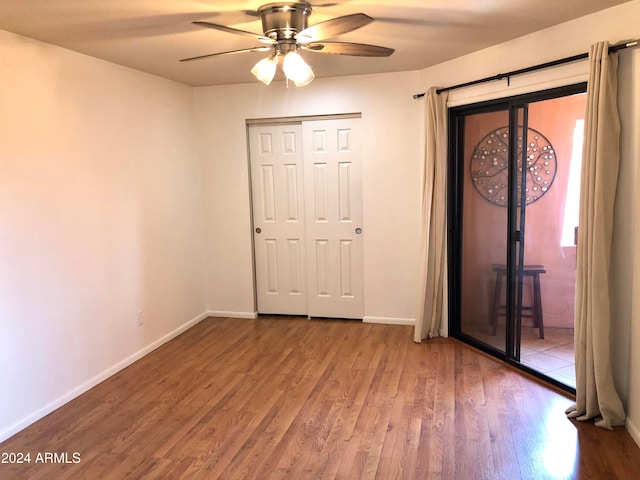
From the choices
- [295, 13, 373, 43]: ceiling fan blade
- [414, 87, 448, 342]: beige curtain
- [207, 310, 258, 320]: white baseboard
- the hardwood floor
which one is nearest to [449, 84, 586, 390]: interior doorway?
[414, 87, 448, 342]: beige curtain

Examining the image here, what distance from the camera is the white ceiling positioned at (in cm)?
253

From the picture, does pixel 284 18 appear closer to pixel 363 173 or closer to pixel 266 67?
pixel 266 67

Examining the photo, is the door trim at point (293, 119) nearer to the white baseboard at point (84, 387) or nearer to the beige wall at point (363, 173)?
the beige wall at point (363, 173)

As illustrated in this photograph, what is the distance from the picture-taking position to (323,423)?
9.61 ft

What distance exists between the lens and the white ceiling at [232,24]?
2.53 m

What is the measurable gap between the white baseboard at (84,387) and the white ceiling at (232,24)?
2.31 m

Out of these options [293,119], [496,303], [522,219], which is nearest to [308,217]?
[293,119]

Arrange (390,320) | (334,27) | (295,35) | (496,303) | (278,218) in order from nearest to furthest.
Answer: (334,27) < (295,35) < (496,303) < (390,320) < (278,218)

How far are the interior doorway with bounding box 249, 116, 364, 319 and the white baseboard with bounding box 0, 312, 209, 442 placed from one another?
108cm

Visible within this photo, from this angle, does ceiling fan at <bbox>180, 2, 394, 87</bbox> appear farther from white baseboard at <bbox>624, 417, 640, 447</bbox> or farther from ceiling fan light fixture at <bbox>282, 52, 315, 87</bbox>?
white baseboard at <bbox>624, 417, 640, 447</bbox>

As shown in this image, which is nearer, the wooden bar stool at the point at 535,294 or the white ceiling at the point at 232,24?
the white ceiling at the point at 232,24

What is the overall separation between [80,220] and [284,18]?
1986mm

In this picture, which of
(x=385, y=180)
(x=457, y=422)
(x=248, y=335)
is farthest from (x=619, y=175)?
(x=248, y=335)

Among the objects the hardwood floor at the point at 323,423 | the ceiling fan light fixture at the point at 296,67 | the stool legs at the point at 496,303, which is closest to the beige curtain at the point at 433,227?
the hardwood floor at the point at 323,423
